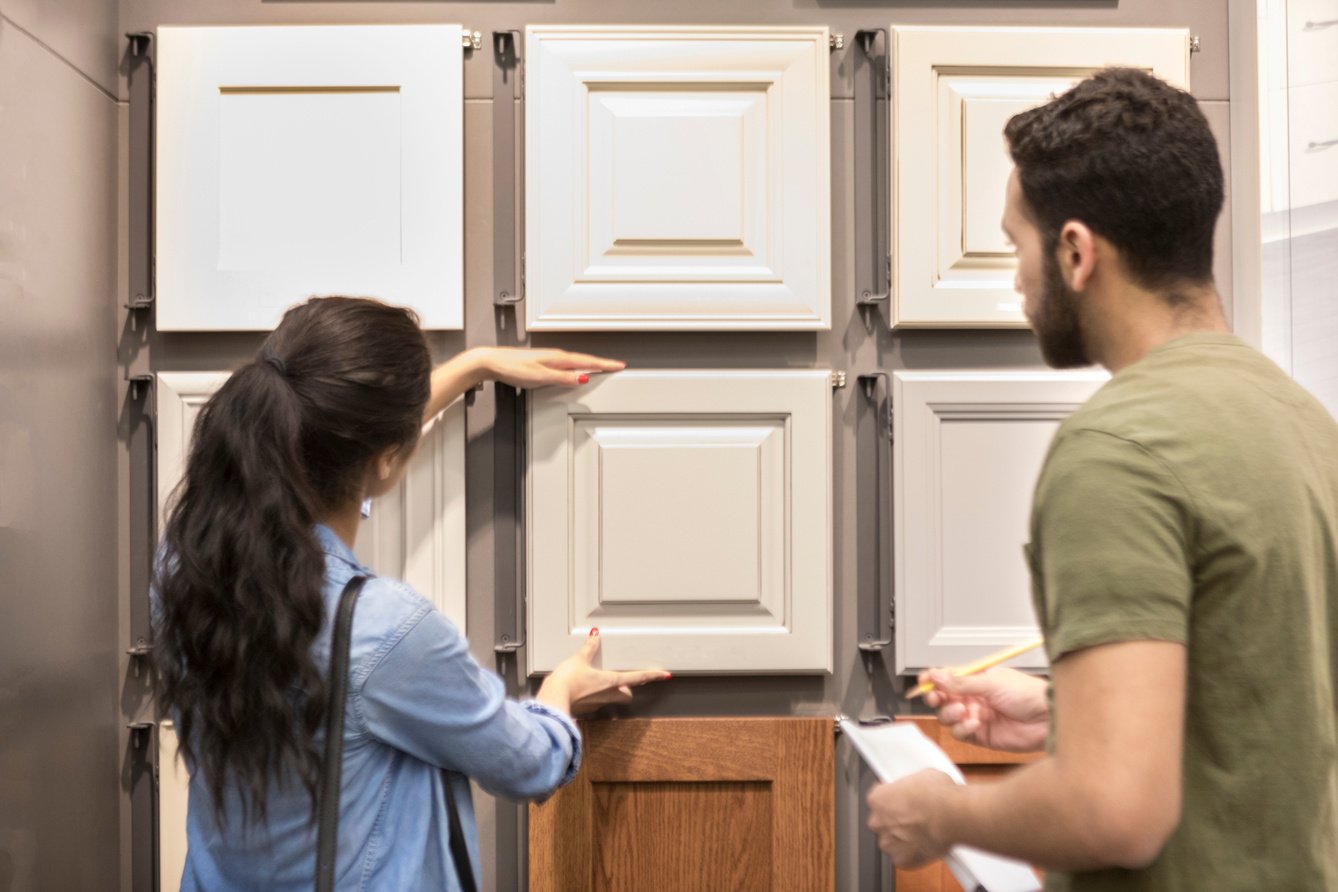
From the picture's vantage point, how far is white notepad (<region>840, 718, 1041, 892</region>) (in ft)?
3.48

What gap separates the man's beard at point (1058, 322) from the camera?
84 cm

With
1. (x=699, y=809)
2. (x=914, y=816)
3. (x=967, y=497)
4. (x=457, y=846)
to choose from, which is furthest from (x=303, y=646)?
(x=967, y=497)

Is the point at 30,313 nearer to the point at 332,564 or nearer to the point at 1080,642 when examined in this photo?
the point at 332,564

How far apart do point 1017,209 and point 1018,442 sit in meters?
0.82

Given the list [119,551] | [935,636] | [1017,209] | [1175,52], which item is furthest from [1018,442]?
[119,551]

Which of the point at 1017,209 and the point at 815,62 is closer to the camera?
the point at 1017,209

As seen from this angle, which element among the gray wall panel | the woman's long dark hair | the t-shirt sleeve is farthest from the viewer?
the gray wall panel

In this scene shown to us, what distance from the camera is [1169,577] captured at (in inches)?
27.4

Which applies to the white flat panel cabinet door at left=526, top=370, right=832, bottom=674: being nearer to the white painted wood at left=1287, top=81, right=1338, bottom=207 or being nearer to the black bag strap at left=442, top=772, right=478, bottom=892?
the black bag strap at left=442, top=772, right=478, bottom=892

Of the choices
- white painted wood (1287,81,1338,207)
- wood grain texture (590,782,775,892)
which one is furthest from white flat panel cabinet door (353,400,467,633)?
white painted wood (1287,81,1338,207)

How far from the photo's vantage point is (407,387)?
3.32 feet

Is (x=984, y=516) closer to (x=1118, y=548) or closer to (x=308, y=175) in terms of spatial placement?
(x=1118, y=548)

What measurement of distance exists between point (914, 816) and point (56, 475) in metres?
1.19

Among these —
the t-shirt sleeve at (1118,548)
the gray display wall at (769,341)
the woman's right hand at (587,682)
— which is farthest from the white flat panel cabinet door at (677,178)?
the t-shirt sleeve at (1118,548)
